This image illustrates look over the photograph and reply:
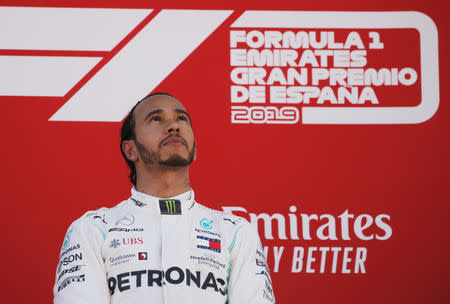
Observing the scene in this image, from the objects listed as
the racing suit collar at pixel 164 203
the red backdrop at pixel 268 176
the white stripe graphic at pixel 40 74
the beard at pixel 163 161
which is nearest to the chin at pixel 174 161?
the beard at pixel 163 161

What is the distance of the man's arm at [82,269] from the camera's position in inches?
71.6

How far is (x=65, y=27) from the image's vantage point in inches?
106

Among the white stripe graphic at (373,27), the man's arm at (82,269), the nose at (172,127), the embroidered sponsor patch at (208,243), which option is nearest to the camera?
the man's arm at (82,269)

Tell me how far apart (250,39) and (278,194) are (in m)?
0.62

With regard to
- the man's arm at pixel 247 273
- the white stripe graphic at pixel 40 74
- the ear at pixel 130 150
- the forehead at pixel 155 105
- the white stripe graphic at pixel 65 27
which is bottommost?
the man's arm at pixel 247 273

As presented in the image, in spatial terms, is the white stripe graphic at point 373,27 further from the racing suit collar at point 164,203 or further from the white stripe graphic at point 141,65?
the racing suit collar at point 164,203

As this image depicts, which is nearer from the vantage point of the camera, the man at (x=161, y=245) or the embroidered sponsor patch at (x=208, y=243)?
the man at (x=161, y=245)

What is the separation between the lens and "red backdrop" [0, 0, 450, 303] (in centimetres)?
257

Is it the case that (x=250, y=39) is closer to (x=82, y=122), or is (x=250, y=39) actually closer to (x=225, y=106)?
(x=225, y=106)

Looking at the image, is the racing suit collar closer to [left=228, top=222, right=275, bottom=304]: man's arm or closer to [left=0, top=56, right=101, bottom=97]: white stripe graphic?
[left=228, top=222, right=275, bottom=304]: man's arm

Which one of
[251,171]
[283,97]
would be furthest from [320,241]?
[283,97]

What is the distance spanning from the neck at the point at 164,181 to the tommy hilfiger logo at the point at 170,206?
52 mm

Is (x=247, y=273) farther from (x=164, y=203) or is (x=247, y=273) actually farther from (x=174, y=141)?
(x=174, y=141)

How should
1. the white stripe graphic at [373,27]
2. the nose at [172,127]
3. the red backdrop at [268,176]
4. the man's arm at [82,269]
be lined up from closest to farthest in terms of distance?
the man's arm at [82,269]
the nose at [172,127]
the red backdrop at [268,176]
the white stripe graphic at [373,27]
